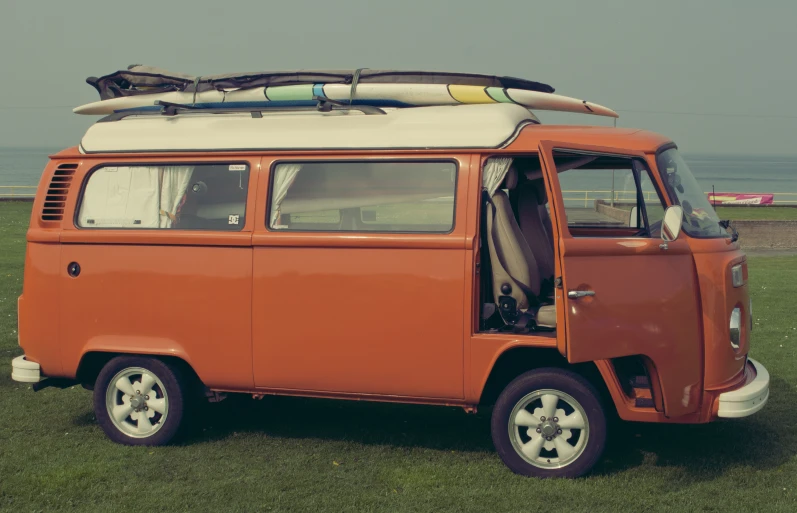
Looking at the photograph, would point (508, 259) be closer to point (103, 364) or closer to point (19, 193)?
point (103, 364)

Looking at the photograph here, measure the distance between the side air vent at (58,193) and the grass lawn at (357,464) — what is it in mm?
1717

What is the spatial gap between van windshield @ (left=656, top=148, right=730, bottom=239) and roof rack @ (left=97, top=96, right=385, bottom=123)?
2.00 meters

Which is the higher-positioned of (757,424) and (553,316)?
(553,316)

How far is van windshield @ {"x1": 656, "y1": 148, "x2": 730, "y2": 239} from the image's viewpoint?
5.81 meters

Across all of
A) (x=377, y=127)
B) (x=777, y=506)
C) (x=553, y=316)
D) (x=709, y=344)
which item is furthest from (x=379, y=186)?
(x=777, y=506)

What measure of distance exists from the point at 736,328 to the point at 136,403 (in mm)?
4345

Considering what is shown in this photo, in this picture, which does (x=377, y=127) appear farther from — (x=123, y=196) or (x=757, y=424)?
(x=757, y=424)

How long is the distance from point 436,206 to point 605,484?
83.3 inches

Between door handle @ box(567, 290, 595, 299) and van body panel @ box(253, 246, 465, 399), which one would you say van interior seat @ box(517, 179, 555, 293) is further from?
door handle @ box(567, 290, 595, 299)

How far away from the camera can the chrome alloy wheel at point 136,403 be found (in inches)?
265

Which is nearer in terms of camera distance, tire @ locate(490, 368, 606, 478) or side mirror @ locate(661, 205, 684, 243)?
side mirror @ locate(661, 205, 684, 243)

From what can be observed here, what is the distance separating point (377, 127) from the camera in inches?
244

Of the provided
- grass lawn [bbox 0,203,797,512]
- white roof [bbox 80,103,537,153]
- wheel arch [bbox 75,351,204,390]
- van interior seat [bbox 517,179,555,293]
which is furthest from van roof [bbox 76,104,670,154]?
grass lawn [bbox 0,203,797,512]

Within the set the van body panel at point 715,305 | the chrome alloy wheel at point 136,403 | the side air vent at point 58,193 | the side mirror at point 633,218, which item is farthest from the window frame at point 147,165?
the van body panel at point 715,305
